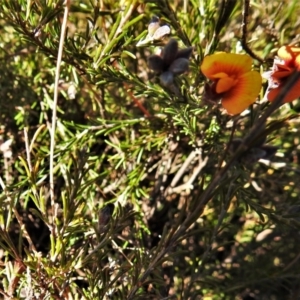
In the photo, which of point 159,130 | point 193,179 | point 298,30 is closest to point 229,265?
point 193,179

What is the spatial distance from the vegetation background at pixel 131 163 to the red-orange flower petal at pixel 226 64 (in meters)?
0.11

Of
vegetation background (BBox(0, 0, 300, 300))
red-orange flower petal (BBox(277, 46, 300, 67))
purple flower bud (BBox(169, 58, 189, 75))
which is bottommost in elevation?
vegetation background (BBox(0, 0, 300, 300))

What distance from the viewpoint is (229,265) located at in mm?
1251

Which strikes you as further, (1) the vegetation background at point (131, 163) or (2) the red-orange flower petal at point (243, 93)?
(1) the vegetation background at point (131, 163)

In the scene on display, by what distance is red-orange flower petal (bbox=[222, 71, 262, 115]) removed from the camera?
2.23 feet

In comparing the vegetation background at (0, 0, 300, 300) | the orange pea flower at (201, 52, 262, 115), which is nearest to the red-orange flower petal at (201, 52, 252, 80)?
the orange pea flower at (201, 52, 262, 115)

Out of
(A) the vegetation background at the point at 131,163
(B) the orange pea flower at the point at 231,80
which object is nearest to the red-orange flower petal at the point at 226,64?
(B) the orange pea flower at the point at 231,80

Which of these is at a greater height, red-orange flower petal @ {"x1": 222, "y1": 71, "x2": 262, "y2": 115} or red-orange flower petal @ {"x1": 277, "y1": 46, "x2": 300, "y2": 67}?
red-orange flower petal @ {"x1": 277, "y1": 46, "x2": 300, "y2": 67}

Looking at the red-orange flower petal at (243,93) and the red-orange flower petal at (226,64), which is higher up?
the red-orange flower petal at (226,64)

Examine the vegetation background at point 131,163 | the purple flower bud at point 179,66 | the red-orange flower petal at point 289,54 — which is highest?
the red-orange flower petal at point 289,54

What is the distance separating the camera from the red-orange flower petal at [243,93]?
679 millimetres

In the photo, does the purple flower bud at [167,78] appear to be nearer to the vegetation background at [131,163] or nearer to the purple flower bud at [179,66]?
the purple flower bud at [179,66]

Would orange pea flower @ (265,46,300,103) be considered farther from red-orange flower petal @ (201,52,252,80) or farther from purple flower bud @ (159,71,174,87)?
purple flower bud @ (159,71,174,87)

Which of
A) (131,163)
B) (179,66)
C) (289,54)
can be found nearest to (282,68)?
(289,54)
